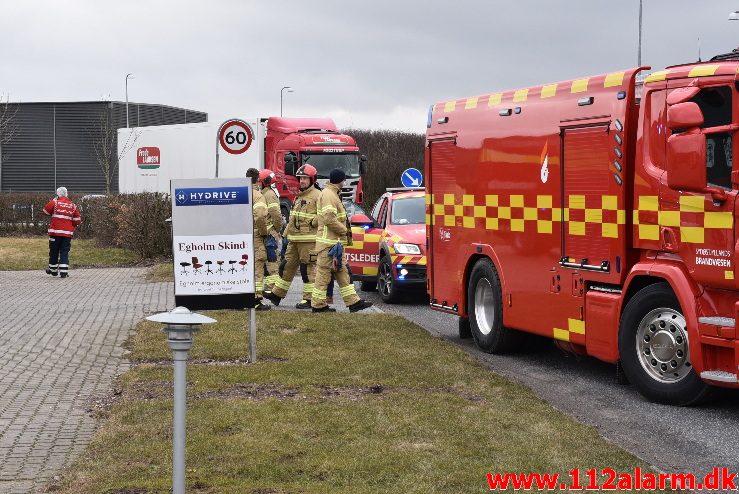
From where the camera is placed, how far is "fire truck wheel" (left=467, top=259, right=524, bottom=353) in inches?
487

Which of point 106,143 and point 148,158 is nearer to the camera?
point 148,158

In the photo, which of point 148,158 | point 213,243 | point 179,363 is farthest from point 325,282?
point 148,158

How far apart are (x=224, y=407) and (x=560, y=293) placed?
3.46 metres

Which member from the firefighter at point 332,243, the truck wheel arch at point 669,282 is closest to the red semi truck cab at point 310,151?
the firefighter at point 332,243

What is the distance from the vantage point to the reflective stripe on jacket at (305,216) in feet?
52.1

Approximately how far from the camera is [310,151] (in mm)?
37875

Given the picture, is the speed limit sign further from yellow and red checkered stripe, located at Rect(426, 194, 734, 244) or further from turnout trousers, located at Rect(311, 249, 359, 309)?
yellow and red checkered stripe, located at Rect(426, 194, 734, 244)

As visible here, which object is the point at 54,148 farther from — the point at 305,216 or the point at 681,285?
the point at 681,285

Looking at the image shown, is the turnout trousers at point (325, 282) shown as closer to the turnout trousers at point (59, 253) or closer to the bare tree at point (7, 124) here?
the turnout trousers at point (59, 253)

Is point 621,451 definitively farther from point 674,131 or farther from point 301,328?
point 301,328

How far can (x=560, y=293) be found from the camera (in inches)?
430

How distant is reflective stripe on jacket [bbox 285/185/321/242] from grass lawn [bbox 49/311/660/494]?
366 centimetres

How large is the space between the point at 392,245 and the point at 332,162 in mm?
20874

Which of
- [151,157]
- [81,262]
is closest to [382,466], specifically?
[81,262]
